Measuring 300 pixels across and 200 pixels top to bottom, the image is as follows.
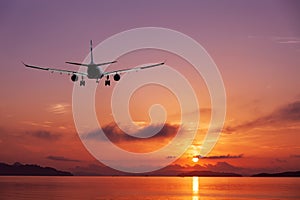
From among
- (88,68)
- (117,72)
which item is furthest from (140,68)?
(88,68)

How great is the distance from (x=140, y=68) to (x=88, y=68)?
1244 centimetres

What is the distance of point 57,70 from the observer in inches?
3871

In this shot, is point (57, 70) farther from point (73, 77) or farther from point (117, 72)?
point (117, 72)

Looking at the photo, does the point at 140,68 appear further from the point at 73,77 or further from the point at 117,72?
the point at 73,77

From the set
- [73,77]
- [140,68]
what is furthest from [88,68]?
[140,68]

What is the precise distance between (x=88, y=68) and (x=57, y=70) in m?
7.21

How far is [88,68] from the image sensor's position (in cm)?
9844

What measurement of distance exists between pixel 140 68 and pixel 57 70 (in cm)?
1952

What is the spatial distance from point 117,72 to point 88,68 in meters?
8.97

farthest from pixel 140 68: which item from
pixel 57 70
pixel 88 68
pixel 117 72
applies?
pixel 57 70

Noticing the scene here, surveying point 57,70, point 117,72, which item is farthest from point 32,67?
point 117,72

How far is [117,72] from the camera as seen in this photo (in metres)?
93.2

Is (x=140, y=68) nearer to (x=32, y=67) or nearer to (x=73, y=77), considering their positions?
(x=73, y=77)

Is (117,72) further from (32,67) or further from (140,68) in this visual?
(32,67)
